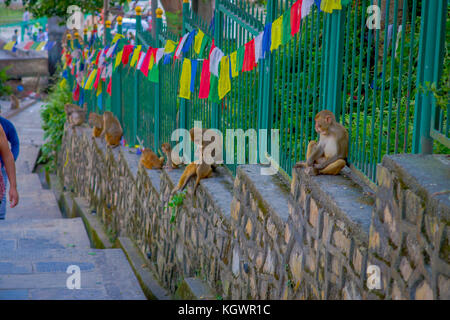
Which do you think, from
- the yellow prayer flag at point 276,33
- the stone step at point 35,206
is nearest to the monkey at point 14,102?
the stone step at point 35,206

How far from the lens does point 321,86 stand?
406cm

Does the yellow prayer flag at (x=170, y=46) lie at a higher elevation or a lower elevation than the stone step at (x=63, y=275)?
higher

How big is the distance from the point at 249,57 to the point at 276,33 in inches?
19.4

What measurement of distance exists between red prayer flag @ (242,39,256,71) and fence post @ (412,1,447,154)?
1.93 metres

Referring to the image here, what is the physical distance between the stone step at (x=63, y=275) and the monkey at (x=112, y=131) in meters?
2.59

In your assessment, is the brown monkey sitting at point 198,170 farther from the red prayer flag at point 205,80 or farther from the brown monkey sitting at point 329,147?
the brown monkey sitting at point 329,147

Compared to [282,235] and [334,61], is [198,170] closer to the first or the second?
[282,235]

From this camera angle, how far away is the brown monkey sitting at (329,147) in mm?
3645

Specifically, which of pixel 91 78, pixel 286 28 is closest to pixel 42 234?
pixel 91 78

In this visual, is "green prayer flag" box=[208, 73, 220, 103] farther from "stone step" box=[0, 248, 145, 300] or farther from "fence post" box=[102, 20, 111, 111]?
"fence post" box=[102, 20, 111, 111]

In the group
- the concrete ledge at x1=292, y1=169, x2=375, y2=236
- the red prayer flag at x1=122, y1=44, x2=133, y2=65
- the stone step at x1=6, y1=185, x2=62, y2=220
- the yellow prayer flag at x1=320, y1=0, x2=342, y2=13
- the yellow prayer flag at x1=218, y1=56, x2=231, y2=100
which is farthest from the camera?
the stone step at x1=6, y1=185, x2=62, y2=220

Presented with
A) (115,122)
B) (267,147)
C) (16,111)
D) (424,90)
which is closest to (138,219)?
(115,122)

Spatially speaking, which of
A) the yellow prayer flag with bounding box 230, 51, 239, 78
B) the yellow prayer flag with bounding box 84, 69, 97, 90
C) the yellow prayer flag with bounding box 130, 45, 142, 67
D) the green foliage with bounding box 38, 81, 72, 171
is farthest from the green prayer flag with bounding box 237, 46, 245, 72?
the green foliage with bounding box 38, 81, 72, 171

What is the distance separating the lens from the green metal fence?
3.01 m
